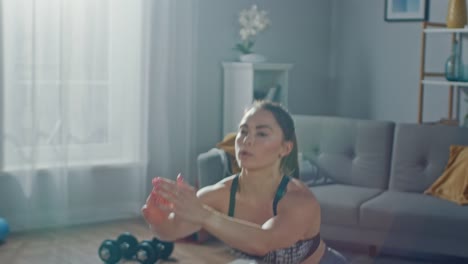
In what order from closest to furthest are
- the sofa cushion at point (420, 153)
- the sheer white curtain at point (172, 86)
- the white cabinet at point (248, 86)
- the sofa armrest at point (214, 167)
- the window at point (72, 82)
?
1. the sofa cushion at point (420, 153)
2. the sofa armrest at point (214, 167)
3. the window at point (72, 82)
4. the sheer white curtain at point (172, 86)
5. the white cabinet at point (248, 86)

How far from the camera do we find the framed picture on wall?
5277mm

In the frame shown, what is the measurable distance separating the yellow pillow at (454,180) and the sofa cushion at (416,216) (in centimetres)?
7

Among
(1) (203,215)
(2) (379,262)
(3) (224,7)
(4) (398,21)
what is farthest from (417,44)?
(1) (203,215)

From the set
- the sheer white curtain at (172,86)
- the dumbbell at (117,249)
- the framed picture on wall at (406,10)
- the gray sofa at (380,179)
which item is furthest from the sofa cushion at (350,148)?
the framed picture on wall at (406,10)

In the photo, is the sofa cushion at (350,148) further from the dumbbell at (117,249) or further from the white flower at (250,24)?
the dumbbell at (117,249)

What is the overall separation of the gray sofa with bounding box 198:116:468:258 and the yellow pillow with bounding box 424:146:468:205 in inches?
2.2

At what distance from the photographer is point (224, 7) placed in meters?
5.31

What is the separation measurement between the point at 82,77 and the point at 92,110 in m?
0.23

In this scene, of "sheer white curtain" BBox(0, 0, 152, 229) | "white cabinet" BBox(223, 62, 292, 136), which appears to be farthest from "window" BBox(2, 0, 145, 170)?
"white cabinet" BBox(223, 62, 292, 136)

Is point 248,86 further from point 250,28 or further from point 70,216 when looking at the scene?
point 70,216

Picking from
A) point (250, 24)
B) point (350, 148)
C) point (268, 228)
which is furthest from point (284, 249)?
point (250, 24)

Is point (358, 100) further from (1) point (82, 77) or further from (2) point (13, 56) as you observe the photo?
(2) point (13, 56)

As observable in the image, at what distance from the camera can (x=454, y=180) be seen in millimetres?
3879

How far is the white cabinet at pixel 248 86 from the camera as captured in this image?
5.07 m
